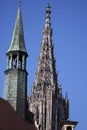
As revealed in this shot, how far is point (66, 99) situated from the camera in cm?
10581

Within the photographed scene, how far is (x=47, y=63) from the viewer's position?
108 meters

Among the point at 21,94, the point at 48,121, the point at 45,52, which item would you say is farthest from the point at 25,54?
the point at 45,52

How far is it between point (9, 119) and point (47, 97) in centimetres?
5993

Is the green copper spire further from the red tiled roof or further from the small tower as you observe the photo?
the red tiled roof

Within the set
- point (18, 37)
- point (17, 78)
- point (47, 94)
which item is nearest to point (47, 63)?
point (47, 94)

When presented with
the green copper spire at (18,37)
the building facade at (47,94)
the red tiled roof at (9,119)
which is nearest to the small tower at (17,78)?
the green copper spire at (18,37)

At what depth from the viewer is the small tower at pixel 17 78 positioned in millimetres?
45719

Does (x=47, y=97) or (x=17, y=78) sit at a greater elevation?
(x=47, y=97)

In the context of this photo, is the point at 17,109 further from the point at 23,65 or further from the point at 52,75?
the point at 52,75

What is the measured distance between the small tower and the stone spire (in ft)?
185

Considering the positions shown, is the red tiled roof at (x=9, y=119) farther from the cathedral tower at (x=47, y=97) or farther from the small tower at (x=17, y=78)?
the cathedral tower at (x=47, y=97)

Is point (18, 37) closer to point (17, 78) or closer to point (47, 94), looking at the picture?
point (17, 78)

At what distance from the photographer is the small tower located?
45.7m

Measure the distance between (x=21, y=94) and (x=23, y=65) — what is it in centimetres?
294
